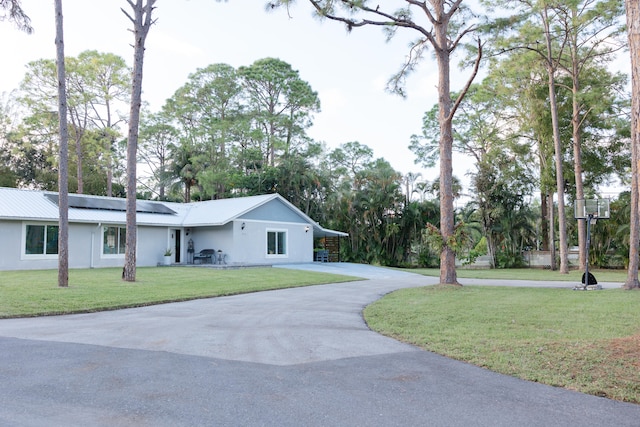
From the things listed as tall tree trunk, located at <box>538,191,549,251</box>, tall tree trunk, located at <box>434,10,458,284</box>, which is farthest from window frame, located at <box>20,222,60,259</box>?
tall tree trunk, located at <box>538,191,549,251</box>

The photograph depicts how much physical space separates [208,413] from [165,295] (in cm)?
786

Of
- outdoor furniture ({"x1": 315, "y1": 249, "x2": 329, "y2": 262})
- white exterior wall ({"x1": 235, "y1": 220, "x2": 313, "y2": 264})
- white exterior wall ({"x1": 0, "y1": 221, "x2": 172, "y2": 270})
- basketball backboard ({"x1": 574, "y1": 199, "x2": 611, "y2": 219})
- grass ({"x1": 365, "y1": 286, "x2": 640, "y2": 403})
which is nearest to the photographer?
grass ({"x1": 365, "y1": 286, "x2": 640, "y2": 403})

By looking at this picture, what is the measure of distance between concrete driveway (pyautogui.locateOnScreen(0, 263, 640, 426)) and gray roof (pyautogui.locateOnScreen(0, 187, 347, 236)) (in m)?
12.6

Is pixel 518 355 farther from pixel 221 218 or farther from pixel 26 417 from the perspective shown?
pixel 221 218

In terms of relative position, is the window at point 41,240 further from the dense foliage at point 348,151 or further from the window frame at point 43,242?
the dense foliage at point 348,151

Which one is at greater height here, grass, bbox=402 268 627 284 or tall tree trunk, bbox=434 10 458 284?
tall tree trunk, bbox=434 10 458 284

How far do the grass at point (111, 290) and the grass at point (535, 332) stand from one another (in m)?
4.47

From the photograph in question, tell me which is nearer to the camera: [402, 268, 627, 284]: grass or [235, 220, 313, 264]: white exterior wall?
[402, 268, 627, 284]: grass

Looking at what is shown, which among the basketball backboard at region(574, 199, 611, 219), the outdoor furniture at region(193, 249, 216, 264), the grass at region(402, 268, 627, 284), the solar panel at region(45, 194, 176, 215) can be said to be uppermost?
the solar panel at region(45, 194, 176, 215)

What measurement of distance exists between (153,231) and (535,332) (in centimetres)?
1895

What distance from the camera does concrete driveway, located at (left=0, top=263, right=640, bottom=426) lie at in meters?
3.42

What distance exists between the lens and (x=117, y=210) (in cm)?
2164

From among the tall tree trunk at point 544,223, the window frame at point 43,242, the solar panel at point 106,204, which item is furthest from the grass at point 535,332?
the tall tree trunk at point 544,223

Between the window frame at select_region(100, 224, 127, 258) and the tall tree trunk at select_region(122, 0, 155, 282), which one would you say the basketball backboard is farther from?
the window frame at select_region(100, 224, 127, 258)
